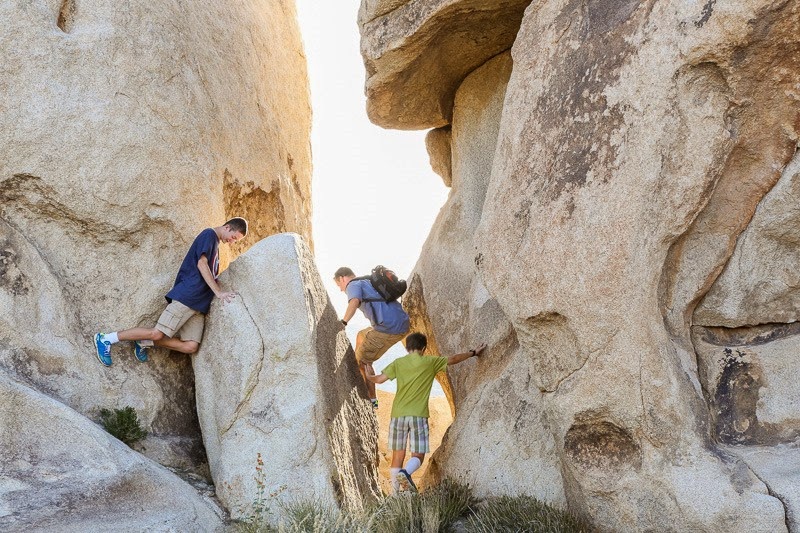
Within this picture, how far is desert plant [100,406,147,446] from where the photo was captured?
23.8ft

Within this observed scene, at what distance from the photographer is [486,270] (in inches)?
270

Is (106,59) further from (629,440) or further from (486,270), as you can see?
(629,440)

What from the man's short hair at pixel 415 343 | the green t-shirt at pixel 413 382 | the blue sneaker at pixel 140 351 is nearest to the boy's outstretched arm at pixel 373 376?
the green t-shirt at pixel 413 382

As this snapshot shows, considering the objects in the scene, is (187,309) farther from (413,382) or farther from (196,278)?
(413,382)

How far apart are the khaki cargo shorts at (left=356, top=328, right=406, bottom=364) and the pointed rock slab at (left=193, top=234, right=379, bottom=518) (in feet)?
3.02

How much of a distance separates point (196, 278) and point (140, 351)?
34.2 inches

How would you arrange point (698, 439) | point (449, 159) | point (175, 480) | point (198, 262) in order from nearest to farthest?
1. point (698, 439)
2. point (175, 480)
3. point (198, 262)
4. point (449, 159)

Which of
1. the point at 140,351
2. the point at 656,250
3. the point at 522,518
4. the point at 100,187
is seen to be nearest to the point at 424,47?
the point at 100,187

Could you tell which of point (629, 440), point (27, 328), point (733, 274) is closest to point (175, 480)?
point (27, 328)

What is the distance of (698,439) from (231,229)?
4401 mm

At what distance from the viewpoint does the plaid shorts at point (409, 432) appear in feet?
26.3

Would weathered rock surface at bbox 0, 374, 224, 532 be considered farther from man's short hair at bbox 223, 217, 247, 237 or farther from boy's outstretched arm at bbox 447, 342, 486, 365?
boy's outstretched arm at bbox 447, 342, 486, 365

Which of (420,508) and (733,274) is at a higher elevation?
(733,274)

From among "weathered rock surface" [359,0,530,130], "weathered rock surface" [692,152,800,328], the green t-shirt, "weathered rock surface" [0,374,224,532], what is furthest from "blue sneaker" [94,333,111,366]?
"weathered rock surface" [692,152,800,328]
